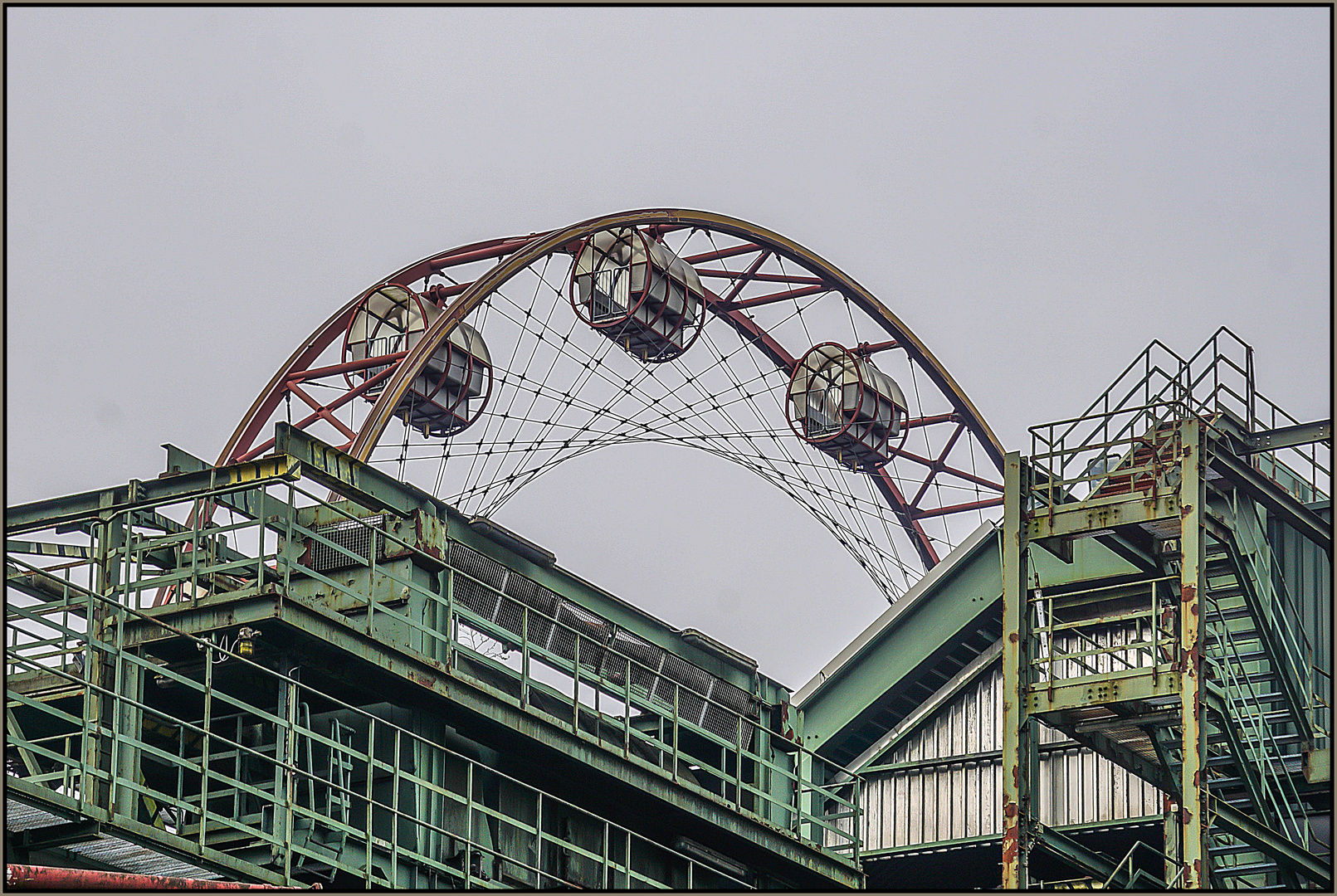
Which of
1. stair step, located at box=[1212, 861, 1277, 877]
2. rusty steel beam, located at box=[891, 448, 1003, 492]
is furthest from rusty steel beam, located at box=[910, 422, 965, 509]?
stair step, located at box=[1212, 861, 1277, 877]

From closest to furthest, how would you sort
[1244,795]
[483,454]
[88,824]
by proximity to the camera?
1. [88,824]
2. [1244,795]
3. [483,454]

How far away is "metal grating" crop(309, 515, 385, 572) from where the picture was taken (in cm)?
2305

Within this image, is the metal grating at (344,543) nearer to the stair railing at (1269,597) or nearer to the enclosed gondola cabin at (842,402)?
the stair railing at (1269,597)

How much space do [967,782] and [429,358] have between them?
36.6 feet

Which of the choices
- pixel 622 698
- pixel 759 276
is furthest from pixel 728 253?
pixel 622 698

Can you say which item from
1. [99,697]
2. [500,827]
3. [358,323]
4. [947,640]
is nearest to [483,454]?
[358,323]


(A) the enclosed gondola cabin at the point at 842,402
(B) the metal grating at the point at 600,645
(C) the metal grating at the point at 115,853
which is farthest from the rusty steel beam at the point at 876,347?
(C) the metal grating at the point at 115,853

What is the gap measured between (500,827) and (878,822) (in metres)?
9.22

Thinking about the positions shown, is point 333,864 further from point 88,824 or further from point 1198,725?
point 1198,725

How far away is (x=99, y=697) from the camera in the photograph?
20531 mm

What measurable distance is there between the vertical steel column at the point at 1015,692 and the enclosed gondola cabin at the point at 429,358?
12732mm

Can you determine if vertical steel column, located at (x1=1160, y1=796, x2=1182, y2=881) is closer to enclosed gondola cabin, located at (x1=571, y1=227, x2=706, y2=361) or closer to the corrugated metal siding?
the corrugated metal siding

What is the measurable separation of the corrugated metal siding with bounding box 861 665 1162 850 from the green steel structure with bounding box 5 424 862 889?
3.48 metres

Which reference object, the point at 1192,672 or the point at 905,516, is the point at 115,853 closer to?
the point at 1192,672
